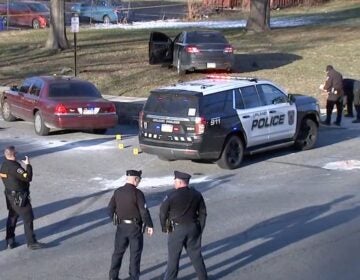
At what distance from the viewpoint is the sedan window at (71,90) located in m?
22.3

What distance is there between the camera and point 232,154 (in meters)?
17.8

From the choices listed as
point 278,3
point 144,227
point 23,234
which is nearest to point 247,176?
point 23,234

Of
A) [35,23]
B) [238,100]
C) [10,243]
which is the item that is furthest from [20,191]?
[35,23]

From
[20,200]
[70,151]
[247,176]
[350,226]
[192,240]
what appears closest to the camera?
[192,240]

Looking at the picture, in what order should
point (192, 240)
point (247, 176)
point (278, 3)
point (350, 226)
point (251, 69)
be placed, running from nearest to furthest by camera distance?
point (192, 240) < point (350, 226) < point (247, 176) < point (251, 69) < point (278, 3)

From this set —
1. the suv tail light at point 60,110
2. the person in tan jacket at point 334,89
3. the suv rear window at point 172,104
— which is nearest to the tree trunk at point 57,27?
the suv tail light at point 60,110

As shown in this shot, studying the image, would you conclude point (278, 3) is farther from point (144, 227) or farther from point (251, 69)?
point (144, 227)

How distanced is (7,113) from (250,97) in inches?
349

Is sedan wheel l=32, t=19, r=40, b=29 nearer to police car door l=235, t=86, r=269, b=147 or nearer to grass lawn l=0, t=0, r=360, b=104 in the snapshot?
grass lawn l=0, t=0, r=360, b=104

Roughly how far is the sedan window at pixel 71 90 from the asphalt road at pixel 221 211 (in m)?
1.23

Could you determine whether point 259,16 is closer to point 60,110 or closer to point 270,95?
point 60,110

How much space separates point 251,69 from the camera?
98.7ft

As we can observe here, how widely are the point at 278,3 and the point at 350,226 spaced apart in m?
43.3

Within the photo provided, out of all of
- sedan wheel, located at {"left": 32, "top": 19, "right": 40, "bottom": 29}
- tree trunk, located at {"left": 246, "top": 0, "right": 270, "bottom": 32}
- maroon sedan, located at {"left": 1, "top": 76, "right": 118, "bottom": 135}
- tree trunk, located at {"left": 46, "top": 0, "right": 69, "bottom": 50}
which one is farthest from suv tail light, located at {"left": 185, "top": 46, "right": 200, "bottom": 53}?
sedan wheel, located at {"left": 32, "top": 19, "right": 40, "bottom": 29}
